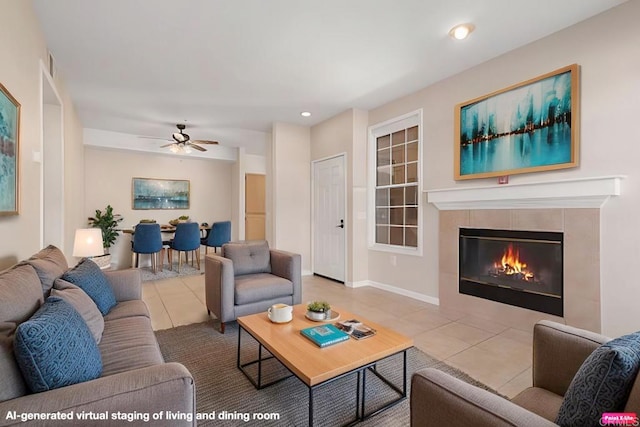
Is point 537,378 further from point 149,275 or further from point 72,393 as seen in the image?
point 149,275

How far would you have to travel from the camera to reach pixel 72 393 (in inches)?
36.2

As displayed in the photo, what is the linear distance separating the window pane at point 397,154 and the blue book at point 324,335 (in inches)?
111

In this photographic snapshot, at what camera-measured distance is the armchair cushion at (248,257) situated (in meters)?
3.19

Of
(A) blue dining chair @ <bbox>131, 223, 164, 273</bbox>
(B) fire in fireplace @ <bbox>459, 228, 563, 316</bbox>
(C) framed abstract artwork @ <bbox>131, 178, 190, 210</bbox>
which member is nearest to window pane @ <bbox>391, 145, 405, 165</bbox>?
(B) fire in fireplace @ <bbox>459, 228, 563, 316</bbox>

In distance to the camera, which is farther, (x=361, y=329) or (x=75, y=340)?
(x=361, y=329)

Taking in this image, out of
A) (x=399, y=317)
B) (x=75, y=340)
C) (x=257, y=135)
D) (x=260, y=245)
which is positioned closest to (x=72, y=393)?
(x=75, y=340)

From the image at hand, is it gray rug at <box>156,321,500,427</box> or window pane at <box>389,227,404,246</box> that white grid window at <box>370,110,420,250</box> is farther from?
gray rug at <box>156,321,500,427</box>

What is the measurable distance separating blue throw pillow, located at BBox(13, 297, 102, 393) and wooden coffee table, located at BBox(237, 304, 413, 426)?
814mm

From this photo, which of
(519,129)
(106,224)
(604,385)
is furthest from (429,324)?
(106,224)

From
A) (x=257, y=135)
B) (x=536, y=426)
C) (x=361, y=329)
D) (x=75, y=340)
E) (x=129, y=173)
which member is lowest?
(x=361, y=329)

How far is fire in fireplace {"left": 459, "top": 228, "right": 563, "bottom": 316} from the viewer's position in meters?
2.58

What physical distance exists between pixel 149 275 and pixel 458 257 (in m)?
4.87

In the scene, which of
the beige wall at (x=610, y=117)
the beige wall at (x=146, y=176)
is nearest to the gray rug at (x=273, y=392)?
the beige wall at (x=610, y=117)

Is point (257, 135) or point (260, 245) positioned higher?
point (257, 135)
